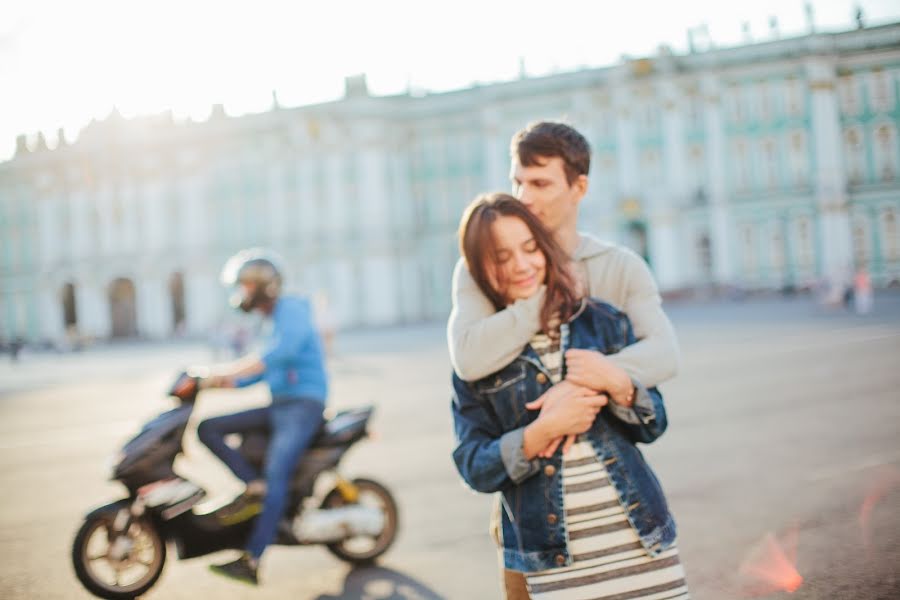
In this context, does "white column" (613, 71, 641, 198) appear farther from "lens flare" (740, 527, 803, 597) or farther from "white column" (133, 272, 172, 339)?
"lens flare" (740, 527, 803, 597)

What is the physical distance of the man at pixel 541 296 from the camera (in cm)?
206

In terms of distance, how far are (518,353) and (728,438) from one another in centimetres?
605

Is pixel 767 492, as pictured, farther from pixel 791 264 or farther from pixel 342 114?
pixel 342 114

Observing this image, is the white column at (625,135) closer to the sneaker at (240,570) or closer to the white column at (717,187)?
the white column at (717,187)

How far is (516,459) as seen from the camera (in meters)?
2.02

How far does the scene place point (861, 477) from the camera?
5.62 meters

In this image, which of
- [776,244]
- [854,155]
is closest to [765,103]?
[854,155]

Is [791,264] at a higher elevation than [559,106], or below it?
below

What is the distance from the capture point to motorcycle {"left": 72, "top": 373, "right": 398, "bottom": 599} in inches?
161

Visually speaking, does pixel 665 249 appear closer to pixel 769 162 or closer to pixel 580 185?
pixel 769 162

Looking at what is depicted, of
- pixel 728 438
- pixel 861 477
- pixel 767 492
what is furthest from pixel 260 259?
pixel 728 438

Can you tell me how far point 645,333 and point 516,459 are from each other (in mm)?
564

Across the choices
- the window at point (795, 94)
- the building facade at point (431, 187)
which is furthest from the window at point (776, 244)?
the window at point (795, 94)

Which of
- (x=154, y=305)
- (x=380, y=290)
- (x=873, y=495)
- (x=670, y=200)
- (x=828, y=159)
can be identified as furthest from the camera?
(x=154, y=305)
